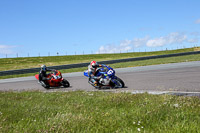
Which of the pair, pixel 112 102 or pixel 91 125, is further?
pixel 112 102

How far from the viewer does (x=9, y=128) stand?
5012 mm

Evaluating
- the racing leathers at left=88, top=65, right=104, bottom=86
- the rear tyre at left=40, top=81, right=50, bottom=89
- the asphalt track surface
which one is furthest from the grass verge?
the rear tyre at left=40, top=81, right=50, bottom=89

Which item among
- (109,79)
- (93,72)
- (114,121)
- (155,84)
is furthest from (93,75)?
(114,121)

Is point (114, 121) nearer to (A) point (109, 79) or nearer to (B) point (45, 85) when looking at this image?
(A) point (109, 79)

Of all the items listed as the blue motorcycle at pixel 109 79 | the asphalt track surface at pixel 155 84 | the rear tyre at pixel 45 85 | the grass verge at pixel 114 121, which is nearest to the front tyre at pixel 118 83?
the blue motorcycle at pixel 109 79

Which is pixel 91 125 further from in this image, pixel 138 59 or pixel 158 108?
pixel 138 59

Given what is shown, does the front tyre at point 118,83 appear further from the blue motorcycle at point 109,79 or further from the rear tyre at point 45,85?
the rear tyre at point 45,85

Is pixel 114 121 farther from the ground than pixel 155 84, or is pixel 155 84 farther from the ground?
pixel 114 121

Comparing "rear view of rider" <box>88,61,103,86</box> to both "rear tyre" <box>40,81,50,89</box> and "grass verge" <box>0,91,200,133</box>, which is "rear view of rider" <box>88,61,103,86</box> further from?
"grass verge" <box>0,91,200,133</box>

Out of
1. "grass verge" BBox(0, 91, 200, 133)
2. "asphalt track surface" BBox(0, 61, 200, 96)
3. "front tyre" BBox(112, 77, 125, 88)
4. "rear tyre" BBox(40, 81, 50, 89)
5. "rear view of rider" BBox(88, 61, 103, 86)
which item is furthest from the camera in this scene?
"rear tyre" BBox(40, 81, 50, 89)

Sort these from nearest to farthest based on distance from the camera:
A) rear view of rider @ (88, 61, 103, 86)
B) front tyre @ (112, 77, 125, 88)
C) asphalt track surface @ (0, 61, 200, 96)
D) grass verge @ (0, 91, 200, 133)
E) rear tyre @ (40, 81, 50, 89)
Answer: grass verge @ (0, 91, 200, 133)
asphalt track surface @ (0, 61, 200, 96)
front tyre @ (112, 77, 125, 88)
rear view of rider @ (88, 61, 103, 86)
rear tyre @ (40, 81, 50, 89)

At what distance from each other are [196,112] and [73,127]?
2866mm

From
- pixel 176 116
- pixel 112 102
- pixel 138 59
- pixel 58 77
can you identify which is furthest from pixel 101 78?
pixel 138 59

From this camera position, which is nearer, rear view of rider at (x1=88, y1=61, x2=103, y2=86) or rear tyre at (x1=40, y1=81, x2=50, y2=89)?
rear view of rider at (x1=88, y1=61, x2=103, y2=86)
